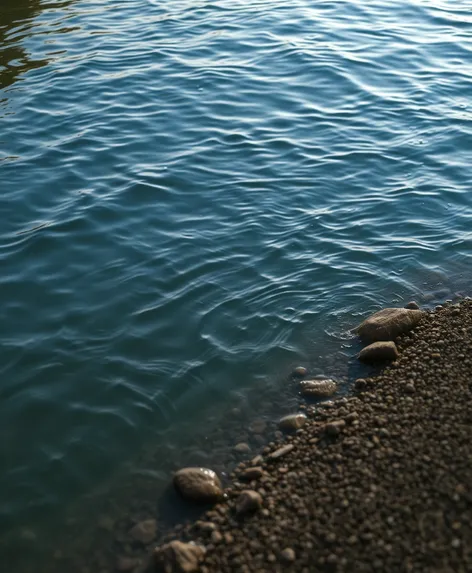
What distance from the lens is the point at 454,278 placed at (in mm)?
10891

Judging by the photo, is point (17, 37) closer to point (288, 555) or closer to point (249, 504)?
point (249, 504)

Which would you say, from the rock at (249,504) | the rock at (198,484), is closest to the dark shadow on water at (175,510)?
the rock at (198,484)

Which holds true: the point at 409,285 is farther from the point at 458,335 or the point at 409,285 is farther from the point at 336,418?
the point at 336,418

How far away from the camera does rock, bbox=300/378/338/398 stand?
8.75 metres

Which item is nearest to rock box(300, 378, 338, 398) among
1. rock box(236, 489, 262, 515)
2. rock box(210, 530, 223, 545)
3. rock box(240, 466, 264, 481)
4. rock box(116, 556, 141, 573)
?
rock box(240, 466, 264, 481)

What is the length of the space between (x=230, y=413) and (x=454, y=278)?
3.96m

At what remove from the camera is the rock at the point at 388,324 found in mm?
9484

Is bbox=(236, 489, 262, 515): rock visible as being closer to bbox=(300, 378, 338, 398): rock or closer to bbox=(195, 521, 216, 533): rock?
bbox=(195, 521, 216, 533): rock

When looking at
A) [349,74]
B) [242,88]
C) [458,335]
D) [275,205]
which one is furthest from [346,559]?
[349,74]

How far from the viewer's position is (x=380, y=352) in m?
9.15

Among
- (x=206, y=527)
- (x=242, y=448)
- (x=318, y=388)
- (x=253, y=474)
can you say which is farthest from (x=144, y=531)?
(x=318, y=388)

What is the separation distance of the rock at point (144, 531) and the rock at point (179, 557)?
0.32 m

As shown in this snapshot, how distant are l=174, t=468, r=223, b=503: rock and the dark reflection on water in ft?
35.2

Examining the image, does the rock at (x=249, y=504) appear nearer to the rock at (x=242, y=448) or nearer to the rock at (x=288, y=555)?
the rock at (x=288, y=555)
